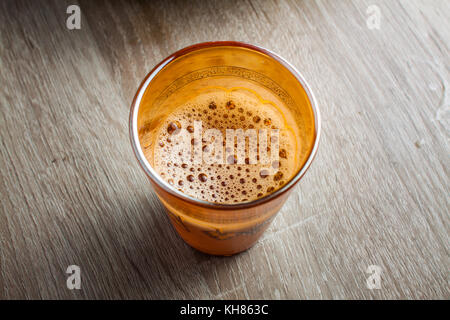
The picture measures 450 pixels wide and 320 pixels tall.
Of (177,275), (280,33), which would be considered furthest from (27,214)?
(280,33)

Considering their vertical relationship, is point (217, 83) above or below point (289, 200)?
above

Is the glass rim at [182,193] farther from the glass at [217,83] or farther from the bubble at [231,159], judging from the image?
the bubble at [231,159]

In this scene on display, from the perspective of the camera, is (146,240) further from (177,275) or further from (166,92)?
(166,92)

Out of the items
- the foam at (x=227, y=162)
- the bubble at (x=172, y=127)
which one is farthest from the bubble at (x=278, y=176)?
the bubble at (x=172, y=127)

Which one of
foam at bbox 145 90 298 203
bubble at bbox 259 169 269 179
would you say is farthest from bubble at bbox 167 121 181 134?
bubble at bbox 259 169 269 179

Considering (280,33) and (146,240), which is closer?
(146,240)

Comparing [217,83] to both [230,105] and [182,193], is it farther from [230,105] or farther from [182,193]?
[182,193]

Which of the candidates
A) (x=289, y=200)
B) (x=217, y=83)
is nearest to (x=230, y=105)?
(x=217, y=83)
